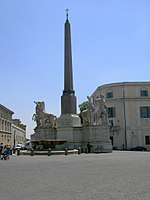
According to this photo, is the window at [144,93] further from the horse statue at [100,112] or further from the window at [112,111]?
the horse statue at [100,112]

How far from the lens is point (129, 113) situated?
55125 mm

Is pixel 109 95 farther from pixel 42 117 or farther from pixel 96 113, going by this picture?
pixel 42 117

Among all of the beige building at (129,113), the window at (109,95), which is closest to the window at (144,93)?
the beige building at (129,113)

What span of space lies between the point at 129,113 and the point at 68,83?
2334cm

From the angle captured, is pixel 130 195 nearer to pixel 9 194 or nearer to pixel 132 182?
pixel 132 182

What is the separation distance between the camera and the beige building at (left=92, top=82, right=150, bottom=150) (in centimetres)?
5431

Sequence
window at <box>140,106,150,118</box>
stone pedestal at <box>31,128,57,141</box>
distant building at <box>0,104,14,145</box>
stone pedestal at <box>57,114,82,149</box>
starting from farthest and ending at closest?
distant building at <box>0,104,14,145</box>
window at <box>140,106,150,118</box>
stone pedestal at <box>31,128,57,141</box>
stone pedestal at <box>57,114,82,149</box>

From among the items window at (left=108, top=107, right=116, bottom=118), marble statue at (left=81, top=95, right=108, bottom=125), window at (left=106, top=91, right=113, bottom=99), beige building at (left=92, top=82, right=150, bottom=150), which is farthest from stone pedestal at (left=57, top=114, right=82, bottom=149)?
window at (left=106, top=91, right=113, bottom=99)

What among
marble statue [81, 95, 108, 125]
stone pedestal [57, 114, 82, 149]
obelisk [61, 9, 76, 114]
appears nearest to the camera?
stone pedestal [57, 114, 82, 149]

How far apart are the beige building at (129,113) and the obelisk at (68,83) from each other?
21.8 metres

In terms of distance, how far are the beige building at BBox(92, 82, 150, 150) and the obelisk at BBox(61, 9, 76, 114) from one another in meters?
21.8

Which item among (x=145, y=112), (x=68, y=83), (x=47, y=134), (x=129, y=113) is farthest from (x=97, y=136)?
(x=145, y=112)

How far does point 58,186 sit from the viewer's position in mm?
8953

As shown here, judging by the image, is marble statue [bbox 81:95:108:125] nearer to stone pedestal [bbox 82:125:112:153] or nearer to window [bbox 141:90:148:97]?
stone pedestal [bbox 82:125:112:153]
